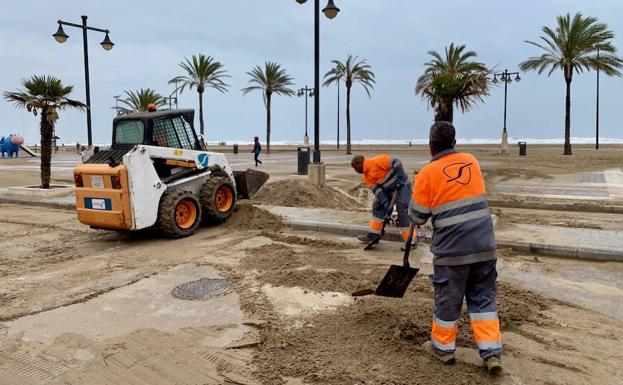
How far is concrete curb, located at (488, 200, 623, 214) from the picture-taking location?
11.1 meters

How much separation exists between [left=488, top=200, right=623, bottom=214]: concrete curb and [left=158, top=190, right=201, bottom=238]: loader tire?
7.62 meters

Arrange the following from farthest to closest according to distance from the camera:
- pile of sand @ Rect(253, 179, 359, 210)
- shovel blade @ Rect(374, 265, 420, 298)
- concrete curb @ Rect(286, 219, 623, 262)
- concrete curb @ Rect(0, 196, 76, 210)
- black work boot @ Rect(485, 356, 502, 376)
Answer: concrete curb @ Rect(0, 196, 76, 210), pile of sand @ Rect(253, 179, 359, 210), concrete curb @ Rect(286, 219, 623, 262), shovel blade @ Rect(374, 265, 420, 298), black work boot @ Rect(485, 356, 502, 376)

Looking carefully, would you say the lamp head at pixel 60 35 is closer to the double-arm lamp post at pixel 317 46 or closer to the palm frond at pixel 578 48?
the double-arm lamp post at pixel 317 46

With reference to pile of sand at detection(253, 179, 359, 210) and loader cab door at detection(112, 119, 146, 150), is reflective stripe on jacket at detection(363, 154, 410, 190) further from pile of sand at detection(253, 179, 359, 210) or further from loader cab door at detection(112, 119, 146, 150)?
pile of sand at detection(253, 179, 359, 210)

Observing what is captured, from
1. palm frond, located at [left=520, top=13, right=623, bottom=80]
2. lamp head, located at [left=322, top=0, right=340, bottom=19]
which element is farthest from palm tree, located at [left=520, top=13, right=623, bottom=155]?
lamp head, located at [left=322, top=0, right=340, bottom=19]

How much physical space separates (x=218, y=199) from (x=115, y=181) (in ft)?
7.15

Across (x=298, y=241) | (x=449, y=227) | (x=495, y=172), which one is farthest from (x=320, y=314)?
(x=495, y=172)

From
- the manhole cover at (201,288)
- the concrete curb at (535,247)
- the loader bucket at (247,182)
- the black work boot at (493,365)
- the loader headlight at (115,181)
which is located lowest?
the manhole cover at (201,288)

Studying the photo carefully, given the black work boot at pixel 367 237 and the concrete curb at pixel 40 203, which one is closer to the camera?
the black work boot at pixel 367 237

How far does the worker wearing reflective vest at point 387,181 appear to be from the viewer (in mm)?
7207

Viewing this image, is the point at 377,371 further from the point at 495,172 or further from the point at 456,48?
the point at 456,48

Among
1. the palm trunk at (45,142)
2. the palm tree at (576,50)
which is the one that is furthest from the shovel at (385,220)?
the palm tree at (576,50)

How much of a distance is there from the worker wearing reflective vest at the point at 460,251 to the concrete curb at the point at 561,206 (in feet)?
30.1

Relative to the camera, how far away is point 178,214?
838cm
